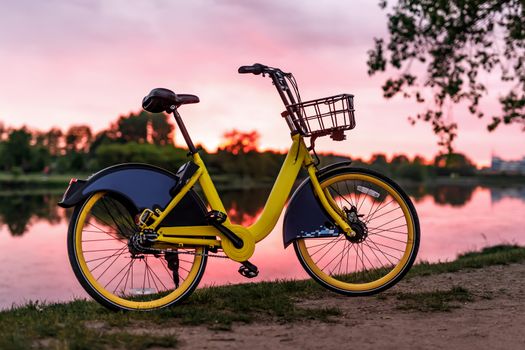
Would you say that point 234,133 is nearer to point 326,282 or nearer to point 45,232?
point 45,232

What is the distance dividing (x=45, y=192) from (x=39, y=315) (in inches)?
3621

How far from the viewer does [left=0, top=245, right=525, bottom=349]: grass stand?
3504mm

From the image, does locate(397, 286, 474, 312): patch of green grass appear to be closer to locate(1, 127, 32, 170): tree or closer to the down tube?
the down tube

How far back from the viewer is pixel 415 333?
397cm

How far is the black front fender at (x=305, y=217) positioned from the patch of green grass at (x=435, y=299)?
0.88m

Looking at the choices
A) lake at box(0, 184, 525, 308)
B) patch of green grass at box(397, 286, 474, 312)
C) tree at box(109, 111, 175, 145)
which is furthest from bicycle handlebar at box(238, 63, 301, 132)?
tree at box(109, 111, 175, 145)

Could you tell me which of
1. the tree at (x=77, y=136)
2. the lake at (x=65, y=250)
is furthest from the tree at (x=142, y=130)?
the lake at (x=65, y=250)

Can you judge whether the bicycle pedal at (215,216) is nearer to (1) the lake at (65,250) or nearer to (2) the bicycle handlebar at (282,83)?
(2) the bicycle handlebar at (282,83)

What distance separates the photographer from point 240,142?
113375 mm

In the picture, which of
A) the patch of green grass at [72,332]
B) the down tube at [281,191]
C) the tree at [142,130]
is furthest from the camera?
the tree at [142,130]

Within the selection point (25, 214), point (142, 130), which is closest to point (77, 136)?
point (142, 130)

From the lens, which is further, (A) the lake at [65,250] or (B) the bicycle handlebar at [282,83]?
(A) the lake at [65,250]

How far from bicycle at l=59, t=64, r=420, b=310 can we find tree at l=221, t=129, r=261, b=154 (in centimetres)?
10461

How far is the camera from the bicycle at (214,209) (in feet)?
14.4
